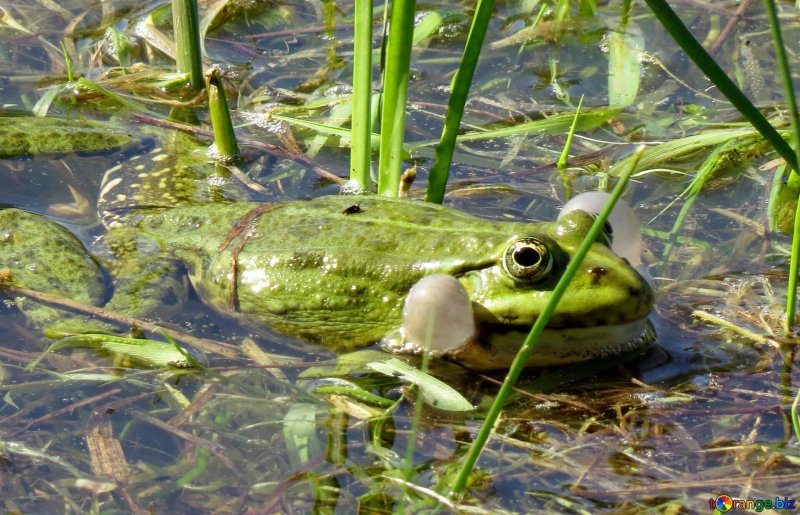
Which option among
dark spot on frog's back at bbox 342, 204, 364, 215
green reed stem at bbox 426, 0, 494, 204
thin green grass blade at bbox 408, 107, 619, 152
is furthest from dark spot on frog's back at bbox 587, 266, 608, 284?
thin green grass blade at bbox 408, 107, 619, 152

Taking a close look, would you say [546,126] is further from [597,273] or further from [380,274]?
[597,273]

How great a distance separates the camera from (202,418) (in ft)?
10.5

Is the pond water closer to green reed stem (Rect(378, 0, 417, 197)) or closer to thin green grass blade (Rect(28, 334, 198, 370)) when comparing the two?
thin green grass blade (Rect(28, 334, 198, 370))

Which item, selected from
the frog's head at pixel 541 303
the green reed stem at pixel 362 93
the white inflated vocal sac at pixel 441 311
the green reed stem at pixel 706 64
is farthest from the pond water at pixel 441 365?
the green reed stem at pixel 706 64

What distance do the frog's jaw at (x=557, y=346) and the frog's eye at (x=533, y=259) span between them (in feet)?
0.69

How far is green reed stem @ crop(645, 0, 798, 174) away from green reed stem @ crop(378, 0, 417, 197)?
1163 millimetres

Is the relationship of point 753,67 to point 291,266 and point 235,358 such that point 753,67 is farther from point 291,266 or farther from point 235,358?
point 235,358

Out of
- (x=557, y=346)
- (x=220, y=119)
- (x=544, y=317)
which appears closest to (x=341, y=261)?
(x=557, y=346)

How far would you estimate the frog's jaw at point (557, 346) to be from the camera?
3.29 meters

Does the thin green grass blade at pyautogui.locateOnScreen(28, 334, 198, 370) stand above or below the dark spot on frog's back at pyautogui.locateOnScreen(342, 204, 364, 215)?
below

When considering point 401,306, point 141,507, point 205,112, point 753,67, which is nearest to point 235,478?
point 141,507

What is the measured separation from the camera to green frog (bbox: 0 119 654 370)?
10.5 ft

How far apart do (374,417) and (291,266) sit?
80cm

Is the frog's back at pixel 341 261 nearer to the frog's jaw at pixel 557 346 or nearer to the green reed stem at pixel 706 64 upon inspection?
the frog's jaw at pixel 557 346
